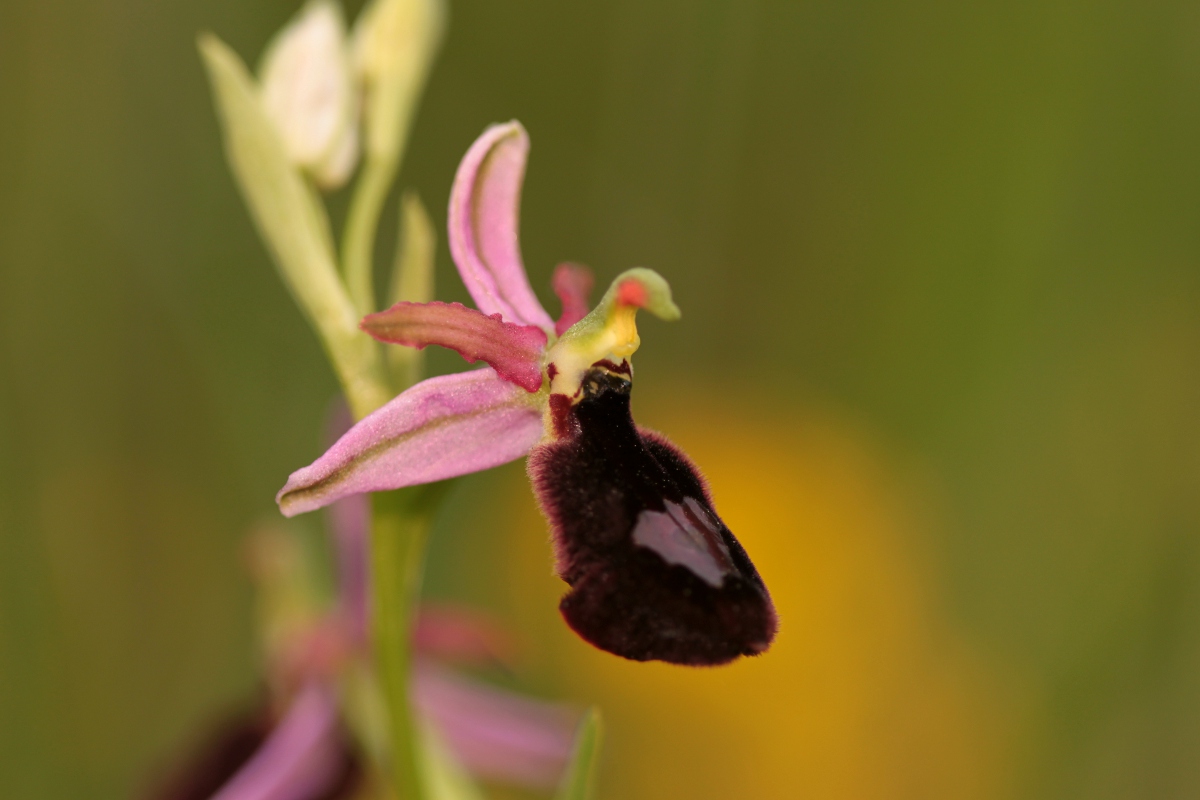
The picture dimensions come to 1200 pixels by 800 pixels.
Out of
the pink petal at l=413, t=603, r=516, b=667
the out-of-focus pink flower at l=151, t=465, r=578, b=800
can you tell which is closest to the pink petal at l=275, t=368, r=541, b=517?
the out-of-focus pink flower at l=151, t=465, r=578, b=800

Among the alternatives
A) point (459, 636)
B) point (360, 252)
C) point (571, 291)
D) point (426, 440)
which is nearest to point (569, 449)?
point (426, 440)

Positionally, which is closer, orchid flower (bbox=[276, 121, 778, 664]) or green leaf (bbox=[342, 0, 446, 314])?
orchid flower (bbox=[276, 121, 778, 664])

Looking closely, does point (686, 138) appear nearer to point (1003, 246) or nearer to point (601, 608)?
point (1003, 246)

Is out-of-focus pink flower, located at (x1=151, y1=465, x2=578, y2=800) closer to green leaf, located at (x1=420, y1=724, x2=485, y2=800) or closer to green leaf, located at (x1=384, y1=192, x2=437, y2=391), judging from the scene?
green leaf, located at (x1=420, y1=724, x2=485, y2=800)

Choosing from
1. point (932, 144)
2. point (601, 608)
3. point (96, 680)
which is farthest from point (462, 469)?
point (932, 144)

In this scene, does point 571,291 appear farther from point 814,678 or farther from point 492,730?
point 814,678

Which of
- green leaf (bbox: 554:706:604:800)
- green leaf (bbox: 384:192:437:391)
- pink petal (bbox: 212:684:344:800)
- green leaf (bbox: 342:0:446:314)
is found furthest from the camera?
pink petal (bbox: 212:684:344:800)
